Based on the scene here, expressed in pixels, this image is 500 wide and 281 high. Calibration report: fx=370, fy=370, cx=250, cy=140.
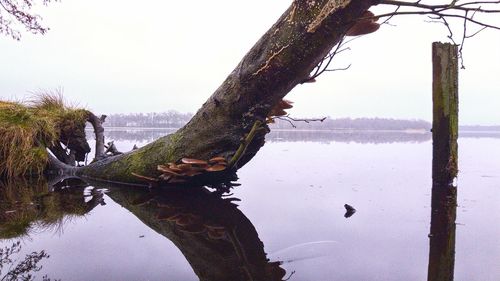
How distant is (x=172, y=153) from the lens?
385 centimetres

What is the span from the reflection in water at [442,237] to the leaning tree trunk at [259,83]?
1568 millimetres

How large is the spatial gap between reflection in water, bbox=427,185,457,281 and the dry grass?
512 centimetres

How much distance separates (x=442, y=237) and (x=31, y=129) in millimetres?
5457

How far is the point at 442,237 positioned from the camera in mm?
2359

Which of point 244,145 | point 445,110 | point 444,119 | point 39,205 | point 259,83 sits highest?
point 259,83

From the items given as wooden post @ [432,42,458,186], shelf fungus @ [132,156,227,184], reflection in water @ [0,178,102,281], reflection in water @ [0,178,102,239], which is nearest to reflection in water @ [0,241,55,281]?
reflection in water @ [0,178,102,281]

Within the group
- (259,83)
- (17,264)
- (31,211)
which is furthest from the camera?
(259,83)

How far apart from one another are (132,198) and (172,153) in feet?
1.96

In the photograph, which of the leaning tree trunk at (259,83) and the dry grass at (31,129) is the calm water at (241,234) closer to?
the leaning tree trunk at (259,83)

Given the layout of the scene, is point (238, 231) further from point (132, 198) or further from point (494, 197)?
point (494, 197)

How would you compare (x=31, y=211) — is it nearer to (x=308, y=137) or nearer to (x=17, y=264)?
(x=17, y=264)

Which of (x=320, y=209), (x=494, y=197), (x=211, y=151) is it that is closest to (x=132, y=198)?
(x=211, y=151)

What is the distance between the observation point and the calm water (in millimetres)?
1809

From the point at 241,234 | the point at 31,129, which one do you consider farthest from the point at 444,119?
the point at 31,129
